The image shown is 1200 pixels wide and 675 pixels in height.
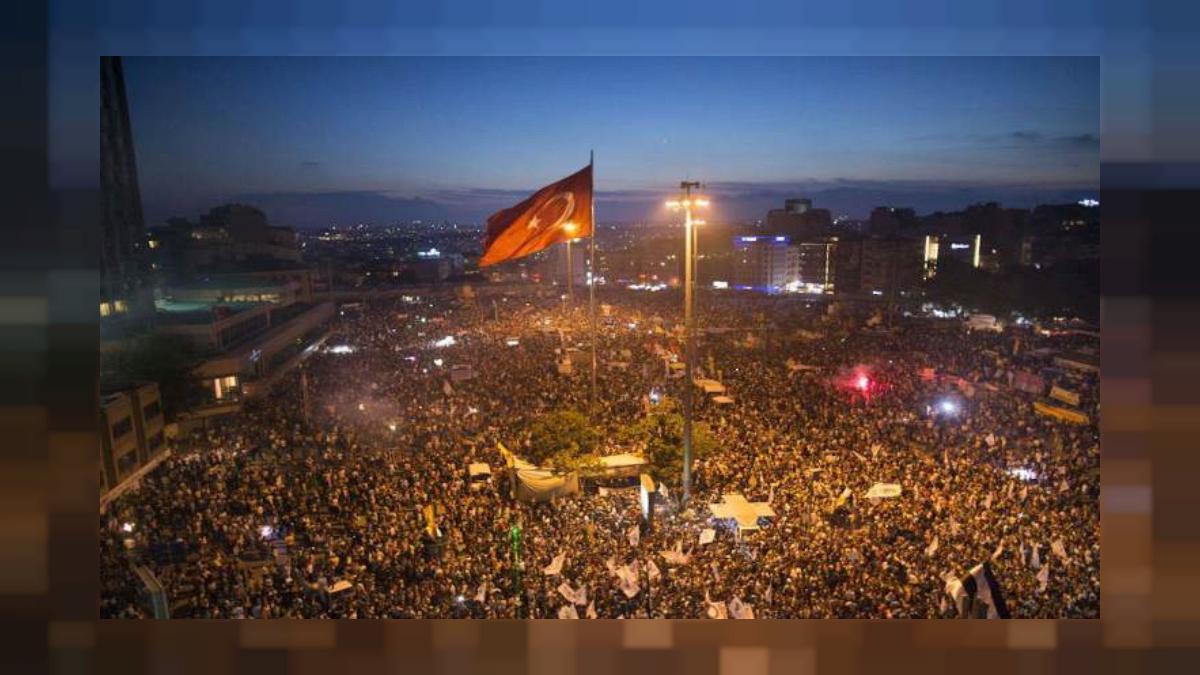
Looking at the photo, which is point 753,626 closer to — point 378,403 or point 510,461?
point 510,461

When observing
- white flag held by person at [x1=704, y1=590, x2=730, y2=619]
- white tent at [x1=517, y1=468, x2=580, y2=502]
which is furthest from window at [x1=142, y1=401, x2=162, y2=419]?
white flag held by person at [x1=704, y1=590, x2=730, y2=619]

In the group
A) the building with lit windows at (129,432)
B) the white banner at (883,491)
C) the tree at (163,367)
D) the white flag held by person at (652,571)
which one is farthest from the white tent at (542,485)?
the tree at (163,367)

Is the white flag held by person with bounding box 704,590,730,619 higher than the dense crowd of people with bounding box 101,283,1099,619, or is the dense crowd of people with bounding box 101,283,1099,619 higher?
the dense crowd of people with bounding box 101,283,1099,619

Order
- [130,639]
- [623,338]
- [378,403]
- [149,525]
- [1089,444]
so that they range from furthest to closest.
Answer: [623,338] → [378,403] → [1089,444] → [149,525] → [130,639]

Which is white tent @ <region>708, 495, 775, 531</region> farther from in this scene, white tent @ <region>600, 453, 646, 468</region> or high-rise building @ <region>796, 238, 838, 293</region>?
high-rise building @ <region>796, 238, 838, 293</region>
